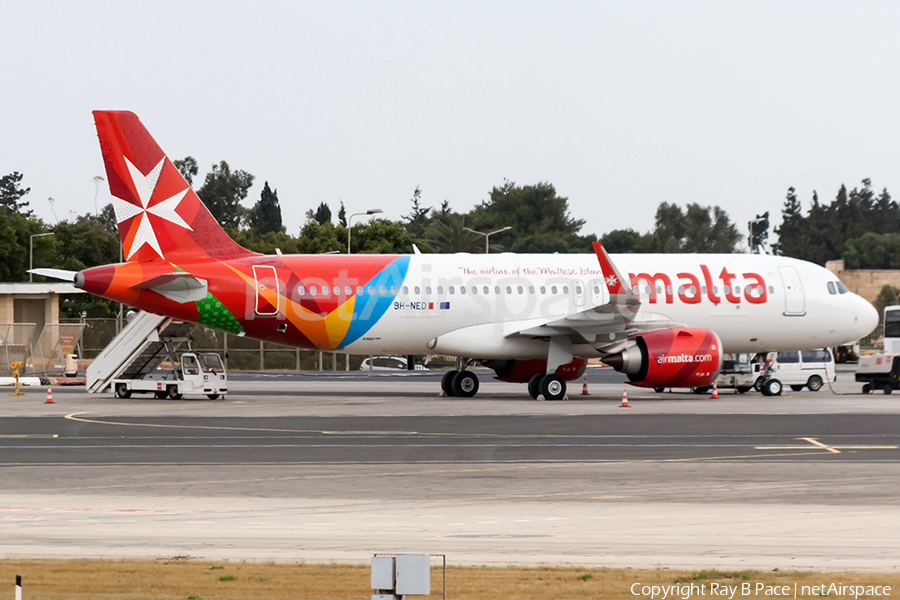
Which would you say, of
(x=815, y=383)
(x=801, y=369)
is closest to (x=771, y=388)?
(x=801, y=369)

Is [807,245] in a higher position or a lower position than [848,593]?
higher

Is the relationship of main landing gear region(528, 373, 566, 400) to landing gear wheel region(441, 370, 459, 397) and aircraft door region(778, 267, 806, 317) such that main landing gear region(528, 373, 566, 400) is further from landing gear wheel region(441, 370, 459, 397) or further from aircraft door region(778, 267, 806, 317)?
aircraft door region(778, 267, 806, 317)

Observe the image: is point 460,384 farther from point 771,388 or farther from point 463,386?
point 771,388

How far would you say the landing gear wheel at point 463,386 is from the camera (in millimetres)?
40531

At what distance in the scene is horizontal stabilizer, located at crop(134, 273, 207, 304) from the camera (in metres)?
36.5

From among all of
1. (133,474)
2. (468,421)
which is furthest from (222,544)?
(468,421)

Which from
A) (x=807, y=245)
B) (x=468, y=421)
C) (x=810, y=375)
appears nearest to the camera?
(x=468, y=421)

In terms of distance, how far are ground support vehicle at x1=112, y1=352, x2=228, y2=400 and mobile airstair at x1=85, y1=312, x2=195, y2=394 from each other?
0.46 meters

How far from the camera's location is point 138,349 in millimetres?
40031

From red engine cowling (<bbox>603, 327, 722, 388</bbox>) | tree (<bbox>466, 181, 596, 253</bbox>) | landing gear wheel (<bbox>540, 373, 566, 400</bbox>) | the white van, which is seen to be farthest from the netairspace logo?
tree (<bbox>466, 181, 596, 253</bbox>)

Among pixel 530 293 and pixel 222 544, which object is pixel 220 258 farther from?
pixel 222 544

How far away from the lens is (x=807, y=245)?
13825cm

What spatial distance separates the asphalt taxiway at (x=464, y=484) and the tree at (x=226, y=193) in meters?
115

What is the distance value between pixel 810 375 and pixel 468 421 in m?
21.5
